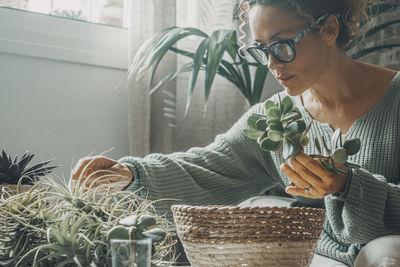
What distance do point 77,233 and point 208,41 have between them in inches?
45.8

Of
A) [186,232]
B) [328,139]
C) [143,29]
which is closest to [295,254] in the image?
[186,232]

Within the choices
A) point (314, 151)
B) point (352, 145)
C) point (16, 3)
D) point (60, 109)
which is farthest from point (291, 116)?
point (16, 3)

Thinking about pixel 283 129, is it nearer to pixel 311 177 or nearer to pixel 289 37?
pixel 311 177

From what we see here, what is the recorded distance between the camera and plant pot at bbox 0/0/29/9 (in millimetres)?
1814

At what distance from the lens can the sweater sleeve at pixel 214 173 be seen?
138cm

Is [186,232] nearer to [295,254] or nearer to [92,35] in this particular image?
[295,254]

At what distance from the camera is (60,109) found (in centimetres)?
185

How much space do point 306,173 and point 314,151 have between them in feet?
1.56

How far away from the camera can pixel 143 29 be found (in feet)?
6.40

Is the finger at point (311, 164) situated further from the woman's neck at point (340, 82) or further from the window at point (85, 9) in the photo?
the window at point (85, 9)

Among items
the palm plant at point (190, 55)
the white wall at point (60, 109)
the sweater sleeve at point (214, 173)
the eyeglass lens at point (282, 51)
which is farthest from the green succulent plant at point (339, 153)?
the white wall at point (60, 109)

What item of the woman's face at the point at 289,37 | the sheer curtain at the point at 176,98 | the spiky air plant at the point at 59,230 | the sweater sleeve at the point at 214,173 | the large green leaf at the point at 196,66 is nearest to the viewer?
the spiky air plant at the point at 59,230

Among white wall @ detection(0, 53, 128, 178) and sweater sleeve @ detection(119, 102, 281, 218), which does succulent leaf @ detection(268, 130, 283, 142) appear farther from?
white wall @ detection(0, 53, 128, 178)

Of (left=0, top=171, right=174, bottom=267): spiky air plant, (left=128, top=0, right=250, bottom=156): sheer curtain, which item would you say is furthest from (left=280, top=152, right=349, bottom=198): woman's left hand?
(left=128, top=0, right=250, bottom=156): sheer curtain
